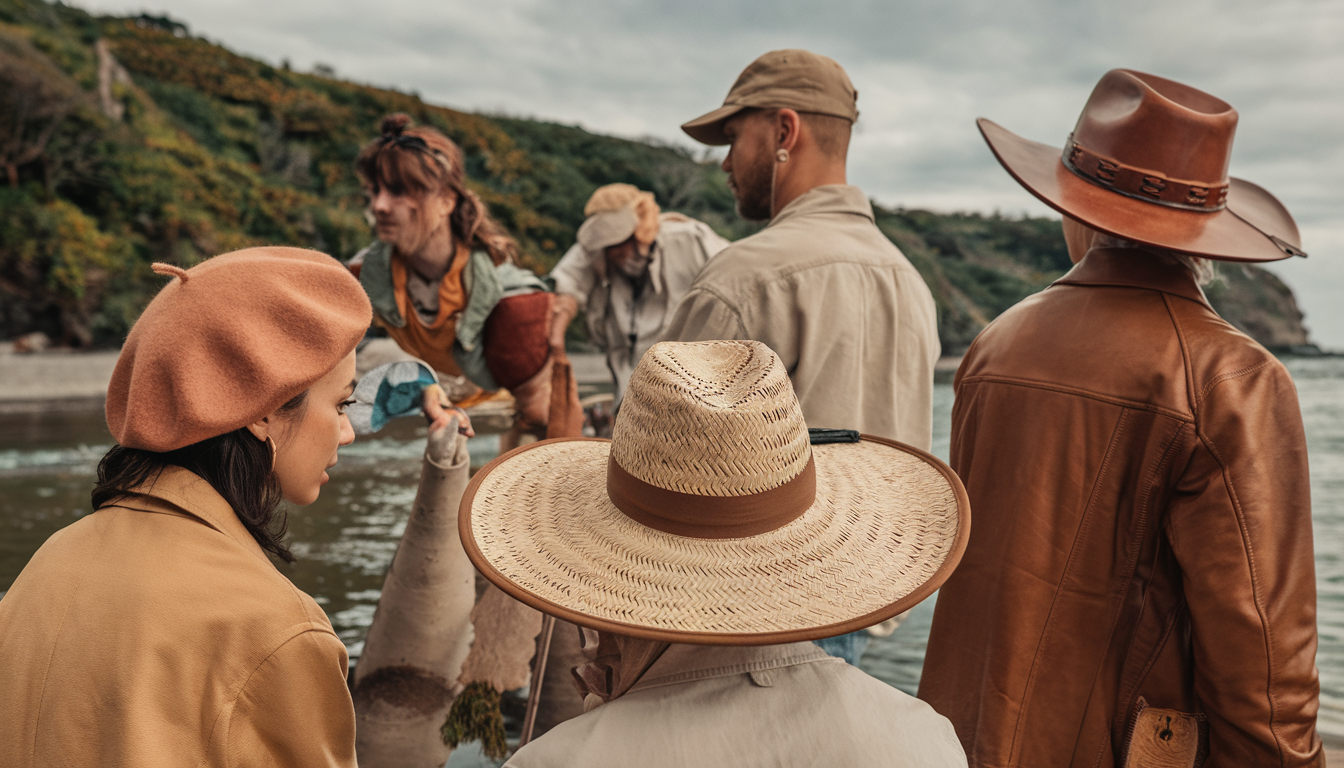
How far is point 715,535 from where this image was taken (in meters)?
1.24

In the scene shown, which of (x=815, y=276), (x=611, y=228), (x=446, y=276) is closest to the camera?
(x=815, y=276)

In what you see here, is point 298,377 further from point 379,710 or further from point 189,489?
point 379,710

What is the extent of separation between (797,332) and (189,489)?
1389 millimetres

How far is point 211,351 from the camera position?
1.22 meters

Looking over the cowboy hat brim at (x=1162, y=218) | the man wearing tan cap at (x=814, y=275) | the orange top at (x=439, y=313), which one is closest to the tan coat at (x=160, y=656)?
the man wearing tan cap at (x=814, y=275)

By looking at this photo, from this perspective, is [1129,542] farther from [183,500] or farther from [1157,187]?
[183,500]

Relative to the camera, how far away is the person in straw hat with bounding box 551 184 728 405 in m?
5.23

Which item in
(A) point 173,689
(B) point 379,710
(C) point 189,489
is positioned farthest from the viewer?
(B) point 379,710

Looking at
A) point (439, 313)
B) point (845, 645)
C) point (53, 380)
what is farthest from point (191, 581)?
point (53, 380)

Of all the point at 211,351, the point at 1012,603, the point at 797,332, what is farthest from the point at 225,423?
the point at 1012,603

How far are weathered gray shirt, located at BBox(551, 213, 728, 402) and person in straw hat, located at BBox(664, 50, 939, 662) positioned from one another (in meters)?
2.80

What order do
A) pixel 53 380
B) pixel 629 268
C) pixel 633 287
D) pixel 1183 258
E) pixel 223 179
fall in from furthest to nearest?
pixel 223 179 → pixel 53 380 → pixel 633 287 → pixel 629 268 → pixel 1183 258

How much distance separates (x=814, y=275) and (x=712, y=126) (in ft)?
2.19

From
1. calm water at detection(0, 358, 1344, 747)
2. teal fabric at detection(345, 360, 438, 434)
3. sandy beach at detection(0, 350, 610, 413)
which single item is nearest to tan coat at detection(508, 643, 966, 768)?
teal fabric at detection(345, 360, 438, 434)
